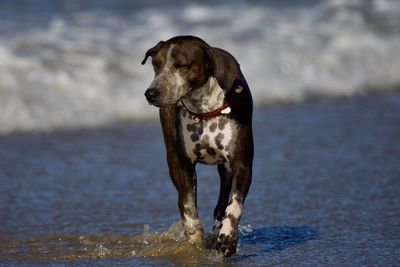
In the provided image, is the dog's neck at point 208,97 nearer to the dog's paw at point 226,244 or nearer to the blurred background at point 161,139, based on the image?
the dog's paw at point 226,244

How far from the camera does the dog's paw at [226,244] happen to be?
17.6 ft

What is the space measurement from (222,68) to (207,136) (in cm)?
40

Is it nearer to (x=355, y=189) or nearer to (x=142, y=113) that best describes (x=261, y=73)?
(x=142, y=113)

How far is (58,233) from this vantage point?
20.5 feet

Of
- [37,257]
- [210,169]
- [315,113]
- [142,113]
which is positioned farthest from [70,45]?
[37,257]

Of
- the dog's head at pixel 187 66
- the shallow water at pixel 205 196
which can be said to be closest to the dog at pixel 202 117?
the dog's head at pixel 187 66

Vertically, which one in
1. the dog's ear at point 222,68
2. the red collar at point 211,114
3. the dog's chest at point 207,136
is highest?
the dog's ear at point 222,68

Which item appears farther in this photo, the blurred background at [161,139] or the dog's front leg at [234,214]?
the blurred background at [161,139]

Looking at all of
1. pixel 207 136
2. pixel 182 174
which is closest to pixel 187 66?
pixel 207 136

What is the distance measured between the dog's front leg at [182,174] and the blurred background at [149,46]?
4.03 metres

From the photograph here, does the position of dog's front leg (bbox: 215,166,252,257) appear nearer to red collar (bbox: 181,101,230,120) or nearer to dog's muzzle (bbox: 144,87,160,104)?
red collar (bbox: 181,101,230,120)

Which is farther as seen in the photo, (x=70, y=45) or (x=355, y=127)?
(x=70, y=45)

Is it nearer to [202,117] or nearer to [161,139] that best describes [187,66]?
[202,117]

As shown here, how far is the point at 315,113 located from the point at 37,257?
16.6ft
